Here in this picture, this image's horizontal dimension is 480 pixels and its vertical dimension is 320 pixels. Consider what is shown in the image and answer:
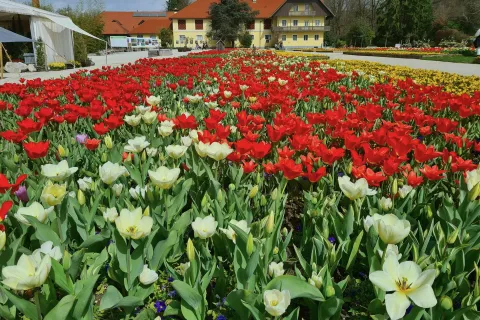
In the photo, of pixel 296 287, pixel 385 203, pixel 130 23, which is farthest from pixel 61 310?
pixel 130 23

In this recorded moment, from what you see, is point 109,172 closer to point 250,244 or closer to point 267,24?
point 250,244

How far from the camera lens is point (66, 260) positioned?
4.83 feet

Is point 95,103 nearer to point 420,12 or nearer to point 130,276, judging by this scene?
point 130,276

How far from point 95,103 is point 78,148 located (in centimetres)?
75

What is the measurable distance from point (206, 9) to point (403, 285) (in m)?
65.5

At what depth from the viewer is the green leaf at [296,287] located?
1.37 meters

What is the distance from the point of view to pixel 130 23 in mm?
74312

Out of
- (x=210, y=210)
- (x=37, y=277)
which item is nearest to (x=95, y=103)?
(x=210, y=210)

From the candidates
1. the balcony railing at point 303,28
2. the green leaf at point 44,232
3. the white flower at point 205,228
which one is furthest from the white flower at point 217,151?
the balcony railing at point 303,28

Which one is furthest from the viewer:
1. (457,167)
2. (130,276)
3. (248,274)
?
(457,167)

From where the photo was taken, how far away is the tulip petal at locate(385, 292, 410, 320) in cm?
117

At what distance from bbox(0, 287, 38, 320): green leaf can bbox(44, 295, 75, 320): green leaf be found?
12cm

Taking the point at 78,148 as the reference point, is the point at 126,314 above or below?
below

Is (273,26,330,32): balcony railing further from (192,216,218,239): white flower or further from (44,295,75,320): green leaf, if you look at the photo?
(44,295,75,320): green leaf
